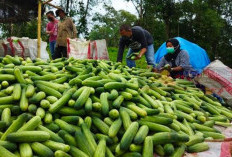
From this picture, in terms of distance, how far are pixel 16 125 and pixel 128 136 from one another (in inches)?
41.0

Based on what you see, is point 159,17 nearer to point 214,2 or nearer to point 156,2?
point 156,2

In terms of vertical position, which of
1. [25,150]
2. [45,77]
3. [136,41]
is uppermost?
[136,41]

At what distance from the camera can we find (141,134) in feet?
9.25

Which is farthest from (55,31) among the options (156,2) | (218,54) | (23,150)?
(218,54)

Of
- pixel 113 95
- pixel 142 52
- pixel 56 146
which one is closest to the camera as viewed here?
pixel 56 146

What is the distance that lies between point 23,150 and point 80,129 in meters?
0.63

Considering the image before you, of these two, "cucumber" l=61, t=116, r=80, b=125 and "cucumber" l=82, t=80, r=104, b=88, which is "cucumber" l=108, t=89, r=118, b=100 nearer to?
"cucumber" l=82, t=80, r=104, b=88

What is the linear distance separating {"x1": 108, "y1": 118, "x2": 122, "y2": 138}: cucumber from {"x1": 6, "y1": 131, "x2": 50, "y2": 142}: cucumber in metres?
0.61

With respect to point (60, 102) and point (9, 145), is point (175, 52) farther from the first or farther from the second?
point (9, 145)

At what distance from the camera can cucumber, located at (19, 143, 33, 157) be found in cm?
232

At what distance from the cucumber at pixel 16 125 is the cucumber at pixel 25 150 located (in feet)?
0.65

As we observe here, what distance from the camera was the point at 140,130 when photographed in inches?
114

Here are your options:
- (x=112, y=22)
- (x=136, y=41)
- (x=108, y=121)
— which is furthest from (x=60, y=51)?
(x=112, y=22)

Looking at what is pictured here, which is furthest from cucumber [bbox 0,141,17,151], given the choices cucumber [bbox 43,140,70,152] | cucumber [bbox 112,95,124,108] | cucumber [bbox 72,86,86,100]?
cucumber [bbox 112,95,124,108]
